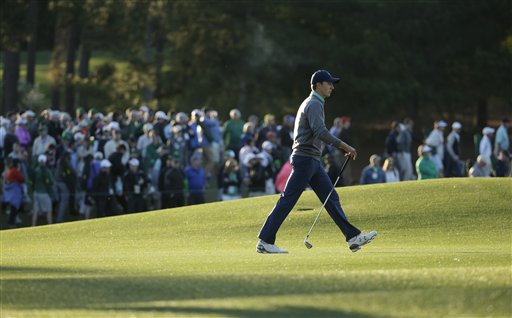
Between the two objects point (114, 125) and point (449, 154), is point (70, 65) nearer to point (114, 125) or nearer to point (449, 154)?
point (449, 154)

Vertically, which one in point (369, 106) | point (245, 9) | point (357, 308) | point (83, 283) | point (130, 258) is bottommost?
point (369, 106)

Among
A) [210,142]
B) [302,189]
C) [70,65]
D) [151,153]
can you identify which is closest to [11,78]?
[70,65]

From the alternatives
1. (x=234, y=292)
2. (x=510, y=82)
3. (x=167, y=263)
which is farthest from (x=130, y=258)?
(x=510, y=82)

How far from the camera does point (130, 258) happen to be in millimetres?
15289

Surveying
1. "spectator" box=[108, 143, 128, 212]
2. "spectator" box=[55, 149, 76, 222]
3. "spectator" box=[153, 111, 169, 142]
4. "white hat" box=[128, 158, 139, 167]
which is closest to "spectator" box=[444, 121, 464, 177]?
"spectator" box=[153, 111, 169, 142]

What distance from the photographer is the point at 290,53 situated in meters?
49.8

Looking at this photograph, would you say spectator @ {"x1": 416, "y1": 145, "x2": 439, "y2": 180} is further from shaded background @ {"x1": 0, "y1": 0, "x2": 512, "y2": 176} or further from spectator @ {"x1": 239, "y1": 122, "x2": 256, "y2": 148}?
shaded background @ {"x1": 0, "y1": 0, "x2": 512, "y2": 176}

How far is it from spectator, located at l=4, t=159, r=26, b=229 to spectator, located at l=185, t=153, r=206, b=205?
12.3ft

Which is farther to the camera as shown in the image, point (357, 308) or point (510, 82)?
point (510, 82)

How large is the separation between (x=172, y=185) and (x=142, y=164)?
1.32m

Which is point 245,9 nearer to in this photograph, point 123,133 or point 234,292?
point 123,133

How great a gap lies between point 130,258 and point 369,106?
37368 mm

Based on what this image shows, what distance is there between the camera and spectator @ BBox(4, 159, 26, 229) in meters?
27.4

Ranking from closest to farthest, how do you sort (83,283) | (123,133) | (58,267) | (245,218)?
(83,283), (58,267), (245,218), (123,133)
